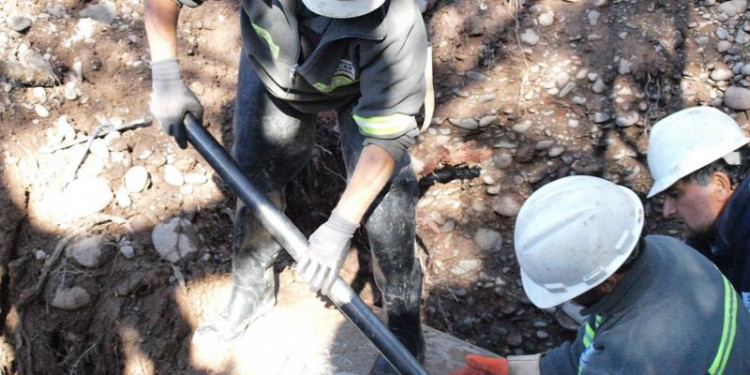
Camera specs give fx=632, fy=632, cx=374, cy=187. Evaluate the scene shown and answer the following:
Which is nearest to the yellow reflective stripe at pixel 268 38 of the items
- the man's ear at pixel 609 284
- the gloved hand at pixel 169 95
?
the gloved hand at pixel 169 95

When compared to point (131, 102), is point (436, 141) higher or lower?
lower

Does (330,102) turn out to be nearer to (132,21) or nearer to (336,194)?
(336,194)

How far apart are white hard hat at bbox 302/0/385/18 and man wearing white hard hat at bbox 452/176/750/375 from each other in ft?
2.54

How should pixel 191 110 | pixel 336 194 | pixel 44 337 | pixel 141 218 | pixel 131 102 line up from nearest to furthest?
pixel 191 110 < pixel 44 337 < pixel 141 218 < pixel 131 102 < pixel 336 194

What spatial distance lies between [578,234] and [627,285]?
208 mm

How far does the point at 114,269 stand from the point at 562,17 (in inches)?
110

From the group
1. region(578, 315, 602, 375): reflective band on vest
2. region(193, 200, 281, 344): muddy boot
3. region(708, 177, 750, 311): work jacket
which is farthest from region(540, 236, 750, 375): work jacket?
region(193, 200, 281, 344): muddy boot

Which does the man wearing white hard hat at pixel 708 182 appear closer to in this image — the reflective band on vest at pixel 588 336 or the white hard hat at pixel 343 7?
the reflective band on vest at pixel 588 336

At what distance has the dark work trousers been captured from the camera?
8.18 ft

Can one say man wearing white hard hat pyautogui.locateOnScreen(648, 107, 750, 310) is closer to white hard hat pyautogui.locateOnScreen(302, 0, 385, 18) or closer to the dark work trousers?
the dark work trousers

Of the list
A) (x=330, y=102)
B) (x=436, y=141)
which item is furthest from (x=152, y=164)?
(x=436, y=141)

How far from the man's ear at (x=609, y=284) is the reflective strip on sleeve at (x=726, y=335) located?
302mm

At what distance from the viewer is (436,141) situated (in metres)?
3.68

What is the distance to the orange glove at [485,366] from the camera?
95.9 inches
